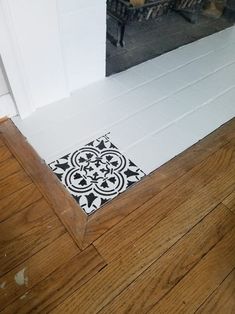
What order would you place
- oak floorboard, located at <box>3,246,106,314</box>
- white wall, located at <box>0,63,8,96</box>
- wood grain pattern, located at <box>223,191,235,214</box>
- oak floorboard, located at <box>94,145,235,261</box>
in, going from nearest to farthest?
oak floorboard, located at <box>3,246,106,314</box> < oak floorboard, located at <box>94,145,235,261</box> < wood grain pattern, located at <box>223,191,235,214</box> < white wall, located at <box>0,63,8,96</box>

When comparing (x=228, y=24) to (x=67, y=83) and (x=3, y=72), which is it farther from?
(x=3, y=72)

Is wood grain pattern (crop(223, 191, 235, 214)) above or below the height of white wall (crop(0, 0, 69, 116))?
below

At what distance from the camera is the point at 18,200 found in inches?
34.4

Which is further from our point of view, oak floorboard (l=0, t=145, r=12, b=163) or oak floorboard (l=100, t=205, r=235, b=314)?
oak floorboard (l=0, t=145, r=12, b=163)

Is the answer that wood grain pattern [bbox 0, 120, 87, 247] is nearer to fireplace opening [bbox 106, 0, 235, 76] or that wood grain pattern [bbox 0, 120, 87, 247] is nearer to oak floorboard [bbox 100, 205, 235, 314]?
oak floorboard [bbox 100, 205, 235, 314]

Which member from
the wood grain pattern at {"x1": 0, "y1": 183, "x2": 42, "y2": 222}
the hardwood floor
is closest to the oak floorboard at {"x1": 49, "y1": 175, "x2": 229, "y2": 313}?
the hardwood floor

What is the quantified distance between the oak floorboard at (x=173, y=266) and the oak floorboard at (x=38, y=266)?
0.61 ft

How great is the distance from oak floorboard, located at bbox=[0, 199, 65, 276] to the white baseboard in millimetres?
470

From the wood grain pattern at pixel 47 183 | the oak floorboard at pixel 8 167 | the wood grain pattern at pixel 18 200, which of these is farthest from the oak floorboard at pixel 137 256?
the oak floorboard at pixel 8 167

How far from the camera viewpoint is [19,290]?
69cm

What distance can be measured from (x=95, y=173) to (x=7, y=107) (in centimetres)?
50

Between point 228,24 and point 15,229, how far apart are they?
6.64 feet

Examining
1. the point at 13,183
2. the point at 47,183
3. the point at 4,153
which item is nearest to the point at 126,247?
the point at 47,183

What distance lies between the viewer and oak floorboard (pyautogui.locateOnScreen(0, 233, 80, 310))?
0.69 metres
